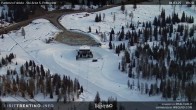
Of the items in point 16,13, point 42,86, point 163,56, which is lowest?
point 42,86

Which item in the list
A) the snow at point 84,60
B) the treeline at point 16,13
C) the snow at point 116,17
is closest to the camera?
the snow at point 84,60

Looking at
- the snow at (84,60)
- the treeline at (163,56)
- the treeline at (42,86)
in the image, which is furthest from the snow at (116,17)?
the treeline at (42,86)

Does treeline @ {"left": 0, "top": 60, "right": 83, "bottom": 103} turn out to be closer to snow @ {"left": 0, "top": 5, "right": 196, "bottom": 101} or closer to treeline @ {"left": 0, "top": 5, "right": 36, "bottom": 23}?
snow @ {"left": 0, "top": 5, "right": 196, "bottom": 101}

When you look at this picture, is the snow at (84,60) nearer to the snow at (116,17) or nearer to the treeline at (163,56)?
the snow at (116,17)

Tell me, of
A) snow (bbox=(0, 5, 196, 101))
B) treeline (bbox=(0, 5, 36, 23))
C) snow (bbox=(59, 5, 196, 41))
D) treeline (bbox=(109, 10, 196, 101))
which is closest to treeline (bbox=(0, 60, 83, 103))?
snow (bbox=(0, 5, 196, 101))

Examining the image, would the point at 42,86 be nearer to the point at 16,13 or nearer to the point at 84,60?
the point at 84,60

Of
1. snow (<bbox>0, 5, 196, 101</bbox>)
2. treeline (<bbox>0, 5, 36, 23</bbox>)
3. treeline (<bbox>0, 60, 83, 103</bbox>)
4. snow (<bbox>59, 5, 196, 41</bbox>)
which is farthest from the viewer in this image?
treeline (<bbox>0, 5, 36, 23</bbox>)

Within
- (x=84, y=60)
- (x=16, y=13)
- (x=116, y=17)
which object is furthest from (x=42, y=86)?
(x=16, y=13)

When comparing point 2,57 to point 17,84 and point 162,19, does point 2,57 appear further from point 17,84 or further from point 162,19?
point 162,19
